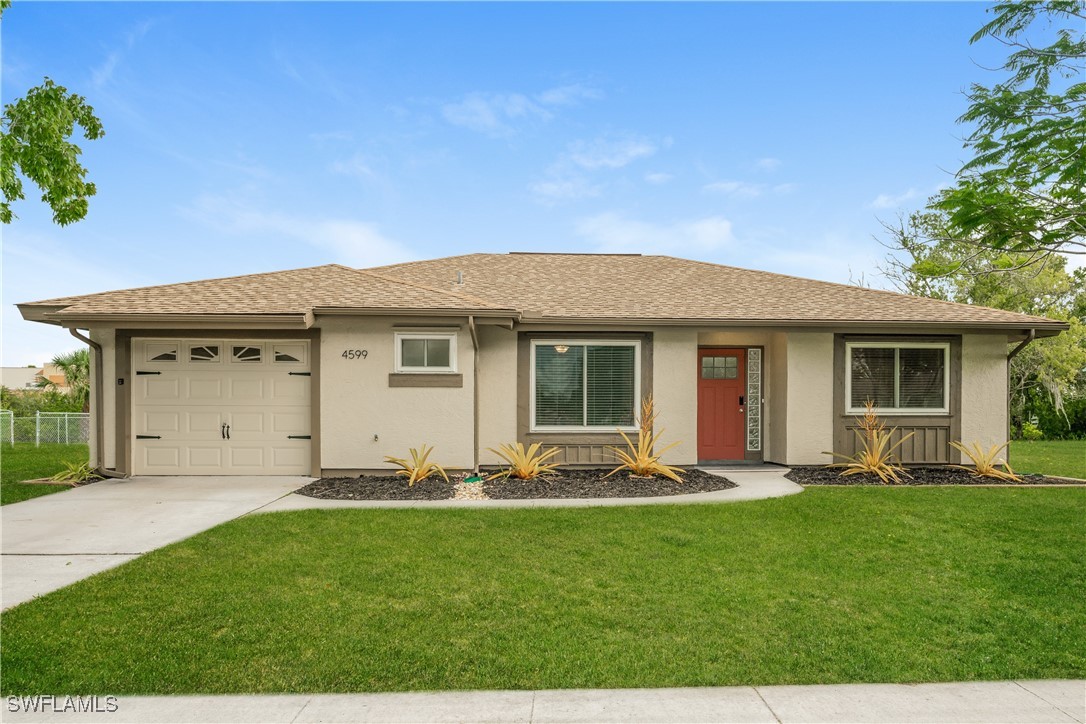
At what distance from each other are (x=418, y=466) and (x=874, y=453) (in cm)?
769

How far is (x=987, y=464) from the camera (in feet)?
32.4

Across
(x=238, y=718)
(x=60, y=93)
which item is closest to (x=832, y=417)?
(x=238, y=718)

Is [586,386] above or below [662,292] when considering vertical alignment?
below

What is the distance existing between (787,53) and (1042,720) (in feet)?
42.7

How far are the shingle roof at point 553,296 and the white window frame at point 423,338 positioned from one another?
528mm

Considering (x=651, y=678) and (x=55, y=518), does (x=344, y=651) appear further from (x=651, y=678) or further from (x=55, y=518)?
(x=55, y=518)

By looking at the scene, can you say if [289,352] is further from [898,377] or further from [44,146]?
[898,377]

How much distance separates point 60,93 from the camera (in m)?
9.73

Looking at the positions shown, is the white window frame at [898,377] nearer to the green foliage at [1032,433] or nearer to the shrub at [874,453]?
the shrub at [874,453]

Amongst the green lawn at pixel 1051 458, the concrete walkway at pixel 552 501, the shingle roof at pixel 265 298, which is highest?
the shingle roof at pixel 265 298

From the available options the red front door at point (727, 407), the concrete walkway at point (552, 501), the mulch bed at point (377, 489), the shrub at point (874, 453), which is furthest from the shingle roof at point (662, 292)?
the mulch bed at point (377, 489)

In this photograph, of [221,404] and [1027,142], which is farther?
[221,404]

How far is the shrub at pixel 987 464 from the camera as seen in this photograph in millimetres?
9758

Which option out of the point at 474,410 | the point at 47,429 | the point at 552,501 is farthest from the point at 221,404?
the point at 47,429
